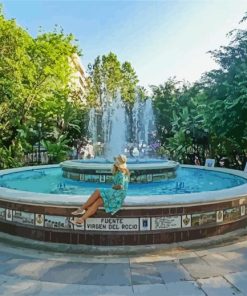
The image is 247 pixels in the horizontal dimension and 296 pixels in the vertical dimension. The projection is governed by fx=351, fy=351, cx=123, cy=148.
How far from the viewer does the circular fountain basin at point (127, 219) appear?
6500 mm

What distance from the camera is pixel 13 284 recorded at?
4.89 m

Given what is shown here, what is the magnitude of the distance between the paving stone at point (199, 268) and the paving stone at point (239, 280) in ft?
0.55

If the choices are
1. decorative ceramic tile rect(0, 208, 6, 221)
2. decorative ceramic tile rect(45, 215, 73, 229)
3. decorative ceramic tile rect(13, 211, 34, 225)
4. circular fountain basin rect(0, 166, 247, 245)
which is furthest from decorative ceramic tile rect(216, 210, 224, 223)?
decorative ceramic tile rect(0, 208, 6, 221)

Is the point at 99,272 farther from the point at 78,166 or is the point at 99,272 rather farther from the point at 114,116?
the point at 114,116

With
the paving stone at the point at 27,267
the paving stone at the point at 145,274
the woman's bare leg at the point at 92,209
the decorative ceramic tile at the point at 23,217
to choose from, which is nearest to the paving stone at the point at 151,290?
the paving stone at the point at 145,274

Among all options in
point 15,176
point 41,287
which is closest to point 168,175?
point 15,176

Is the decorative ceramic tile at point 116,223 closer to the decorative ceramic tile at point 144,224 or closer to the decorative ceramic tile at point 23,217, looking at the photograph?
the decorative ceramic tile at point 144,224

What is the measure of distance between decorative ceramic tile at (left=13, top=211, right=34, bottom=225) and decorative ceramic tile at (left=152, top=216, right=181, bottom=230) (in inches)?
94.2

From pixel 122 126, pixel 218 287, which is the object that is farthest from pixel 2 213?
pixel 122 126

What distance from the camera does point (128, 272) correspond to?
211 inches

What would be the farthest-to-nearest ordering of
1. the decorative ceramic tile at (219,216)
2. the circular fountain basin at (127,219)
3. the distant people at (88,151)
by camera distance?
the distant people at (88,151)
the decorative ceramic tile at (219,216)
the circular fountain basin at (127,219)

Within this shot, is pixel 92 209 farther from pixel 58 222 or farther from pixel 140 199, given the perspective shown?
pixel 140 199

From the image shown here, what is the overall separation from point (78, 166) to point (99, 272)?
721cm

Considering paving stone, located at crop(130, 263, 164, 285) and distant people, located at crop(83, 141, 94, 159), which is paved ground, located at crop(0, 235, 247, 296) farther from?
distant people, located at crop(83, 141, 94, 159)
